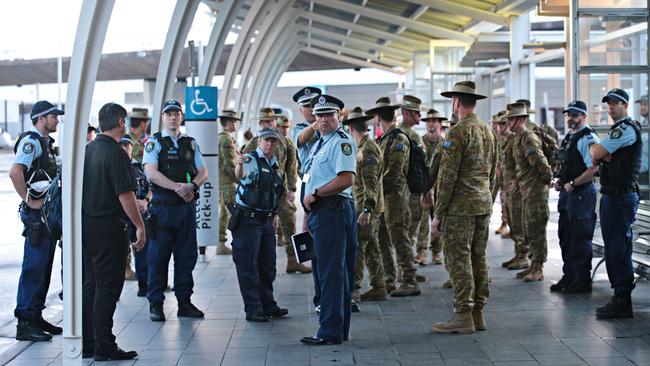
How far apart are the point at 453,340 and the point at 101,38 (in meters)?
3.56

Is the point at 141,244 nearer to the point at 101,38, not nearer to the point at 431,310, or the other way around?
the point at 101,38

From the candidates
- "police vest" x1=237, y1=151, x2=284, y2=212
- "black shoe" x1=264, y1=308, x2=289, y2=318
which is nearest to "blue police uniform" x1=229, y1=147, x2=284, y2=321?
"police vest" x1=237, y1=151, x2=284, y2=212

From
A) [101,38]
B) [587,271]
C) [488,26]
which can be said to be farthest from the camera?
[488,26]

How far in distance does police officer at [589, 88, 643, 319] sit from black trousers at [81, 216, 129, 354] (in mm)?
4104

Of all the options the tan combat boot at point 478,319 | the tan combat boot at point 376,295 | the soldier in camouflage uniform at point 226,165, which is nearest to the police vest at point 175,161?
the tan combat boot at point 376,295

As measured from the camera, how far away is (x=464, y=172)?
23.4 feet

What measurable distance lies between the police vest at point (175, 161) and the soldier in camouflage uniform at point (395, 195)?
1869 mm

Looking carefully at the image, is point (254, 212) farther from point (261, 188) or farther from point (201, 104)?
point (201, 104)

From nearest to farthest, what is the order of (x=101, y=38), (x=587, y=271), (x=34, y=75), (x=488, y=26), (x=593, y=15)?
(x=101, y=38), (x=587, y=271), (x=593, y=15), (x=488, y=26), (x=34, y=75)

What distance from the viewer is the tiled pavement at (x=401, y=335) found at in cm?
648

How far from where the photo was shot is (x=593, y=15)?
10562 mm

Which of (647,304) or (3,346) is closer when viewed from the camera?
(3,346)

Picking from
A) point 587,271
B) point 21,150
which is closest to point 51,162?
point 21,150

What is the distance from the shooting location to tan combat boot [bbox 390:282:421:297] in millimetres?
9156
